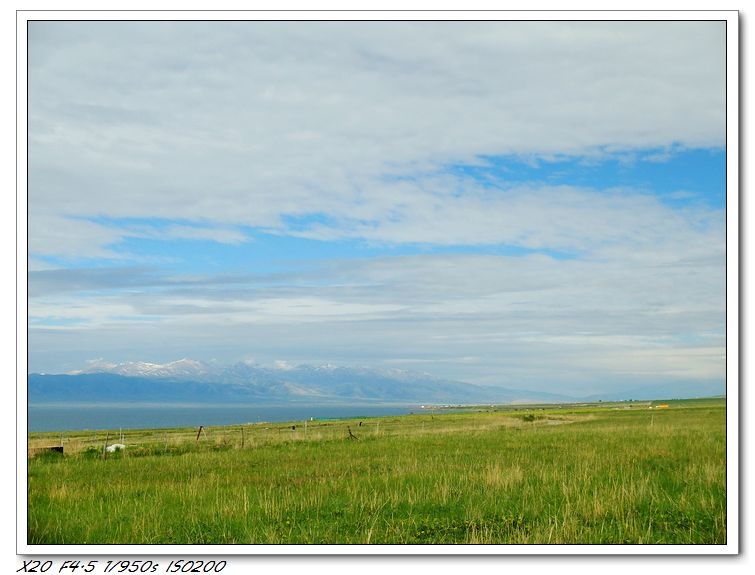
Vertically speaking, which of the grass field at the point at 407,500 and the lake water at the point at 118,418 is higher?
the grass field at the point at 407,500

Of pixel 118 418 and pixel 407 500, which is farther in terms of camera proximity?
pixel 118 418

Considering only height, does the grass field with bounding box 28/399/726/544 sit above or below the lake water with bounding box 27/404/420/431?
above

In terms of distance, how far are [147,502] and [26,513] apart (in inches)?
79.0

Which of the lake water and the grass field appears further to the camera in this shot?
the lake water

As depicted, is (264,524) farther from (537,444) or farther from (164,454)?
(164,454)

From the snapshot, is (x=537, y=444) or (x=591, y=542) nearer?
(x=591, y=542)

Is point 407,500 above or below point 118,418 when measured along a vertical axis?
above

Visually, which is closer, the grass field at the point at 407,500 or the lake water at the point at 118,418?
the grass field at the point at 407,500

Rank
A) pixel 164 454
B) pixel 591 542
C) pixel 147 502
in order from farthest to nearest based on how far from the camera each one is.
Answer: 1. pixel 164 454
2. pixel 147 502
3. pixel 591 542

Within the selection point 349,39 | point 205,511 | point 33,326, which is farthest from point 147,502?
point 349,39
